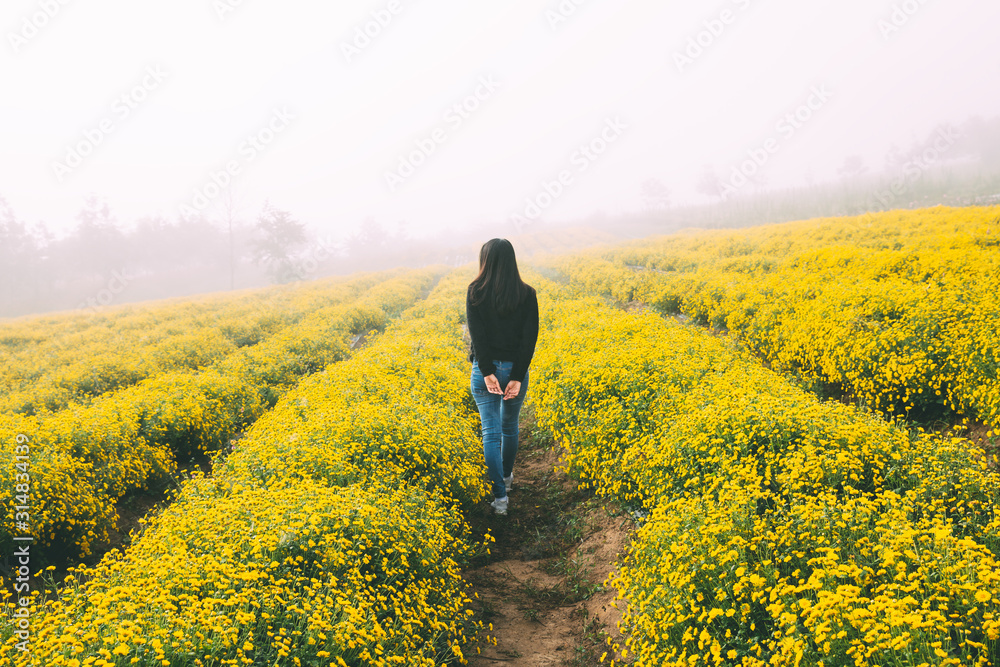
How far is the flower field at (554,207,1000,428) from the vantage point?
6066 mm

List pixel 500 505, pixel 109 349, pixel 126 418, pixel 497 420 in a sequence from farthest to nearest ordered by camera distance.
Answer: pixel 109 349 < pixel 126 418 < pixel 500 505 < pixel 497 420

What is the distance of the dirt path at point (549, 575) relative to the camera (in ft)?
13.0

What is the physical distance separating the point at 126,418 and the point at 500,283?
6317 millimetres

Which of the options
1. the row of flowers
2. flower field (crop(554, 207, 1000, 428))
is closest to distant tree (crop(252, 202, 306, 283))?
the row of flowers

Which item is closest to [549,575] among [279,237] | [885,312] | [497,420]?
[497,420]

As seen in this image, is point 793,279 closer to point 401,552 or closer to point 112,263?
point 401,552

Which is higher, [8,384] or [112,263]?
[112,263]

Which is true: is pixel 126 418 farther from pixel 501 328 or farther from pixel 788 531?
pixel 788 531

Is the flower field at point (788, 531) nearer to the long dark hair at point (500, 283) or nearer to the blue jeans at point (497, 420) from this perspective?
the blue jeans at point (497, 420)

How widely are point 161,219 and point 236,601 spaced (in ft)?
309

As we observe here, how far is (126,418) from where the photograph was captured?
7297 mm

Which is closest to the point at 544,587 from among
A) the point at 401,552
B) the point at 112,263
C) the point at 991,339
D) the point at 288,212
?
the point at 401,552

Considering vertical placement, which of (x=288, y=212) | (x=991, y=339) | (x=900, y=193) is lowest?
(x=991, y=339)

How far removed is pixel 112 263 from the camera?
69562 mm
